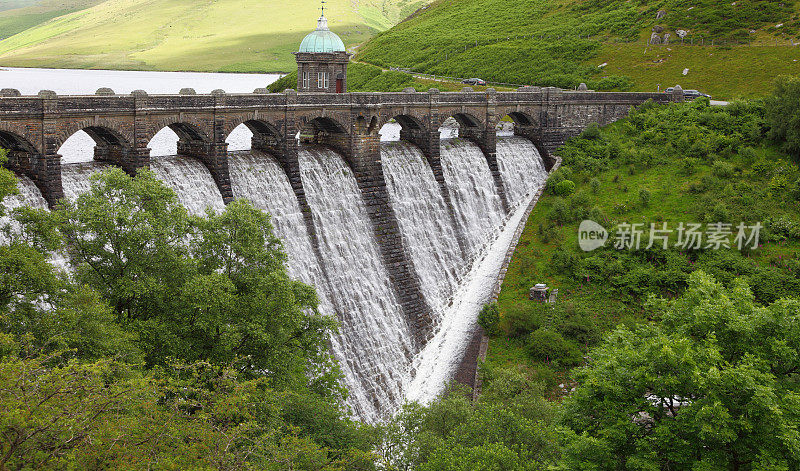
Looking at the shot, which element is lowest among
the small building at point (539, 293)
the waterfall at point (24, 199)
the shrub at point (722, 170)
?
the small building at point (539, 293)

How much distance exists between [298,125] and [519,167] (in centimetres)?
3594

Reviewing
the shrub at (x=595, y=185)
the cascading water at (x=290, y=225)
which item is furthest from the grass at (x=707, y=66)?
the cascading water at (x=290, y=225)

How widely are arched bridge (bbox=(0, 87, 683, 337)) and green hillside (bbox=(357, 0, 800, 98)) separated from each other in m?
25.4

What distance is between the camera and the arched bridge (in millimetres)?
49000

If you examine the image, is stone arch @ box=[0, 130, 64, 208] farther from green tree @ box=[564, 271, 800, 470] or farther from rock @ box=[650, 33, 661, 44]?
rock @ box=[650, 33, 661, 44]

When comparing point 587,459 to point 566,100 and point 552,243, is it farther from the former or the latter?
point 566,100

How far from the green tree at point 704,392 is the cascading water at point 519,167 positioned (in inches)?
2332

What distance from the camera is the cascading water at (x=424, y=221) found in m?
75.1

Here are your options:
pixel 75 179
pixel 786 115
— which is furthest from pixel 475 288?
pixel 786 115

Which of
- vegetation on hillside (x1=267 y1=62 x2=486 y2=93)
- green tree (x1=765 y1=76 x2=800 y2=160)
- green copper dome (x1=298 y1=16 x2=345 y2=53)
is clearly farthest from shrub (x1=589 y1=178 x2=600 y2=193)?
vegetation on hillside (x1=267 y1=62 x2=486 y2=93)

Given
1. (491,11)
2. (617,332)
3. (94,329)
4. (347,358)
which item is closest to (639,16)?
(491,11)

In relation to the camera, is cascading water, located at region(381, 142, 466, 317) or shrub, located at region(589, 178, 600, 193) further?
shrub, located at region(589, 178, 600, 193)

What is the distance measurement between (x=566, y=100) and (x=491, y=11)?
9397cm

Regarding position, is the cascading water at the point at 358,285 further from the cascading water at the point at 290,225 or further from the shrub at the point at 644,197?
the shrub at the point at 644,197
